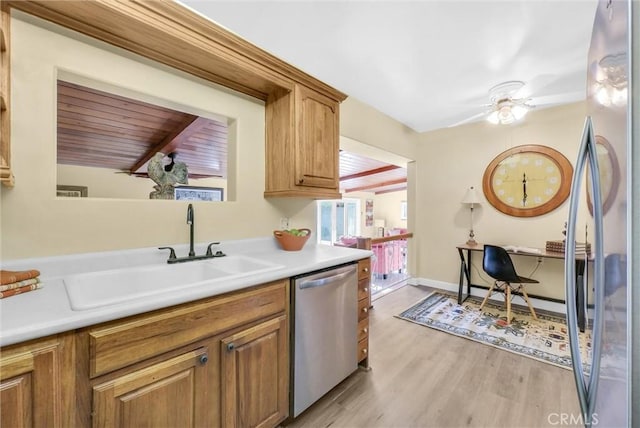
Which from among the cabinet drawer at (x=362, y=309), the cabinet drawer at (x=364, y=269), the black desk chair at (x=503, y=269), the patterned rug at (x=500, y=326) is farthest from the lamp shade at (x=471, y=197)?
the cabinet drawer at (x=362, y=309)

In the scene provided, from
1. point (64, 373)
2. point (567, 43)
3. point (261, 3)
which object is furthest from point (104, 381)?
point (567, 43)

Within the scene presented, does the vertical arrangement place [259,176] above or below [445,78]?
below

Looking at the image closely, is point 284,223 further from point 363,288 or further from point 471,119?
point 471,119

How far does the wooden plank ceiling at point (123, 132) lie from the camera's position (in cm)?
201

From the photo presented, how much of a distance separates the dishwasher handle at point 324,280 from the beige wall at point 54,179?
76cm

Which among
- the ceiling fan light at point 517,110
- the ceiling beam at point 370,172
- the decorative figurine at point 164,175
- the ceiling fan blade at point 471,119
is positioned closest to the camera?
the decorative figurine at point 164,175

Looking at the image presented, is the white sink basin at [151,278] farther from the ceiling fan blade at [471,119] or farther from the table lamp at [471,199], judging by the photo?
the ceiling fan blade at [471,119]

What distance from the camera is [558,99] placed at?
2826mm

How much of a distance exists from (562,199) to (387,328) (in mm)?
2555

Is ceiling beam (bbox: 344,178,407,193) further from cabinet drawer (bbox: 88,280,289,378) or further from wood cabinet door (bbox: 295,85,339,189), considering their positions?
cabinet drawer (bbox: 88,280,289,378)

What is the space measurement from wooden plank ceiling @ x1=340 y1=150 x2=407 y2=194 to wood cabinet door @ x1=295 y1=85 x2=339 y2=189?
1.44 m

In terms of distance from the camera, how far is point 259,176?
203 cm

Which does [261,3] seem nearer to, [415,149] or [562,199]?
[415,149]

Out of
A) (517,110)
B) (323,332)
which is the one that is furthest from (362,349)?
(517,110)
